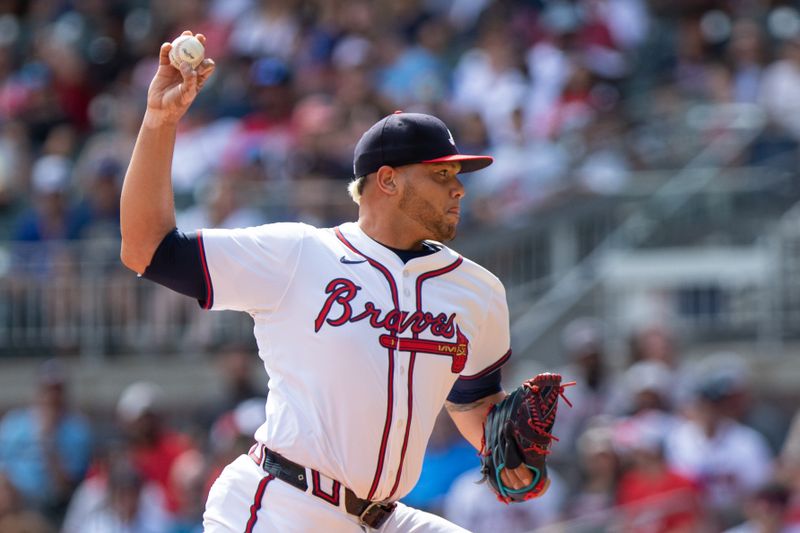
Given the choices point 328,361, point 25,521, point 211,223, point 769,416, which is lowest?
point 25,521

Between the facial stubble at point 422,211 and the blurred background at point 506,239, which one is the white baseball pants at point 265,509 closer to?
the facial stubble at point 422,211

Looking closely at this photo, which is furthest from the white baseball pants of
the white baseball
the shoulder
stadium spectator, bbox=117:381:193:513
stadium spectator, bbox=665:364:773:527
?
stadium spectator, bbox=117:381:193:513

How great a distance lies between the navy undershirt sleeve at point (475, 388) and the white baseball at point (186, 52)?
4.80ft

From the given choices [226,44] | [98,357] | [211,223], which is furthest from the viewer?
[226,44]

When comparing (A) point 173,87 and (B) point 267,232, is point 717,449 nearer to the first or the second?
(B) point 267,232

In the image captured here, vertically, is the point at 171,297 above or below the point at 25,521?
above

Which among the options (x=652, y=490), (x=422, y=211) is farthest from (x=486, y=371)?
(x=652, y=490)

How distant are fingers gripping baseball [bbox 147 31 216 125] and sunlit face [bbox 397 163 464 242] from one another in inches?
29.5

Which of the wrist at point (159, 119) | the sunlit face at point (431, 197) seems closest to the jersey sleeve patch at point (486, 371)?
the sunlit face at point (431, 197)

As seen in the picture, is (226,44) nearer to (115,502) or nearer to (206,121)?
(206,121)

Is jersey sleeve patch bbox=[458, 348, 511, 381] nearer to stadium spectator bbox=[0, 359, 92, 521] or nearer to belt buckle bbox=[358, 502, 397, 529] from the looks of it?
belt buckle bbox=[358, 502, 397, 529]

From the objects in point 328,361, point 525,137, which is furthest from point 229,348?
point 328,361

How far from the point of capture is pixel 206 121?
45.7 ft

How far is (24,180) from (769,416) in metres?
7.46
